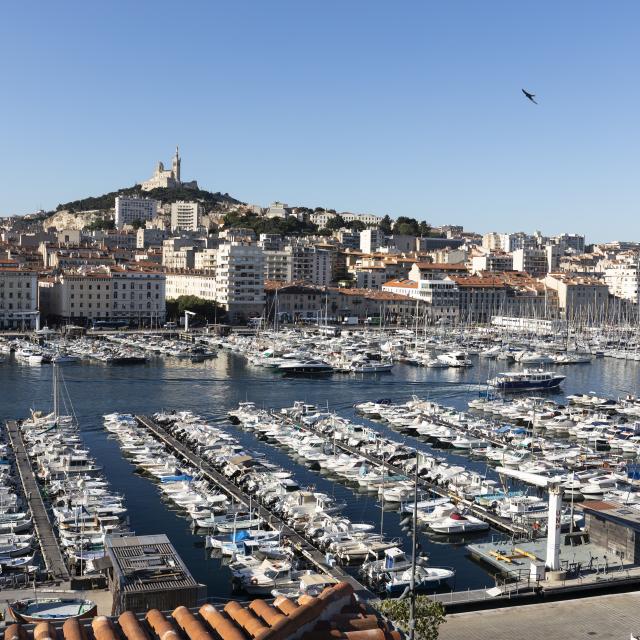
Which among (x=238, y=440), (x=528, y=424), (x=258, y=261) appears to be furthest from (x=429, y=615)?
(x=258, y=261)

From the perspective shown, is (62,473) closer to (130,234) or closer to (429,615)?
(429,615)

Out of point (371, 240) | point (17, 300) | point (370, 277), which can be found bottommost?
point (17, 300)

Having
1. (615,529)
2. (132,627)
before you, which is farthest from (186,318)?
(132,627)

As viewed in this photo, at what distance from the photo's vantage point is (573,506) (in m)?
14.6

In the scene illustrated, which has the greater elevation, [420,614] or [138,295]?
→ [138,295]

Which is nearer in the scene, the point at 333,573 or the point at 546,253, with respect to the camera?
the point at 333,573

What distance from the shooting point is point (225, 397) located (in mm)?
29953

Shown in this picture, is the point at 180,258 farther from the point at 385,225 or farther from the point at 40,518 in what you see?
the point at 40,518

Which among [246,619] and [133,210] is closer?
[246,619]

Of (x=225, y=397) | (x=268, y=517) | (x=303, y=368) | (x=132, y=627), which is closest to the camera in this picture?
(x=132, y=627)

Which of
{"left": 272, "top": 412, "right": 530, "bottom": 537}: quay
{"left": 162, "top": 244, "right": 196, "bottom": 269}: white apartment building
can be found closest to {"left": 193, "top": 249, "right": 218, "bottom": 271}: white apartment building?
{"left": 162, "top": 244, "right": 196, "bottom": 269}: white apartment building

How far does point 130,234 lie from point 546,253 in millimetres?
41030

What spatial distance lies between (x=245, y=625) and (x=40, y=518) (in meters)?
8.75

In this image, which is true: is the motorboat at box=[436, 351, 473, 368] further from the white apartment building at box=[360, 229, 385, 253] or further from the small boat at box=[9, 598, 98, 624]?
the white apartment building at box=[360, 229, 385, 253]
